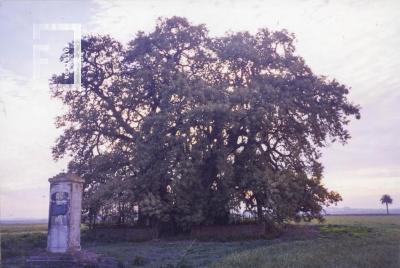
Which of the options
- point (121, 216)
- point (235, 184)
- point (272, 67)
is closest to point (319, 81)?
point (272, 67)

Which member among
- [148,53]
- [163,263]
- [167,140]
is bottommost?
[163,263]

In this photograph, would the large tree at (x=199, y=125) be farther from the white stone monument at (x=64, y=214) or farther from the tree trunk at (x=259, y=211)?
the white stone monument at (x=64, y=214)

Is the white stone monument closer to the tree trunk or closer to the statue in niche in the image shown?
the statue in niche

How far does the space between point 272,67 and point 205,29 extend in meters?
4.88

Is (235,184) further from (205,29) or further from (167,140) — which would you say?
(205,29)

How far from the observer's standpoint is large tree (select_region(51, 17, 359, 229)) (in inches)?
919

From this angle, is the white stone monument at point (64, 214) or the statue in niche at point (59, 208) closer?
the white stone monument at point (64, 214)

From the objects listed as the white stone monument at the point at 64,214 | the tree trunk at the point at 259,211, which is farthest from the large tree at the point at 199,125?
the white stone monument at the point at 64,214

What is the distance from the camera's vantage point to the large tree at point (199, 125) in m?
23.3

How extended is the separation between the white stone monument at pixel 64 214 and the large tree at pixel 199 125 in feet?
24.2

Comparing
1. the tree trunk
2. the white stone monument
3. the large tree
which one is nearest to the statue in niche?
the white stone monument

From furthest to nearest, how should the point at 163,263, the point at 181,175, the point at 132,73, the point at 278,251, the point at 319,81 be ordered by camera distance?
the point at 132,73
the point at 319,81
the point at 181,175
the point at 278,251
the point at 163,263

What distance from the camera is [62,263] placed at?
14.3 m

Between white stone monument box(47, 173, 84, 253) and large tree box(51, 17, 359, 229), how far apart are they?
24.2 ft
